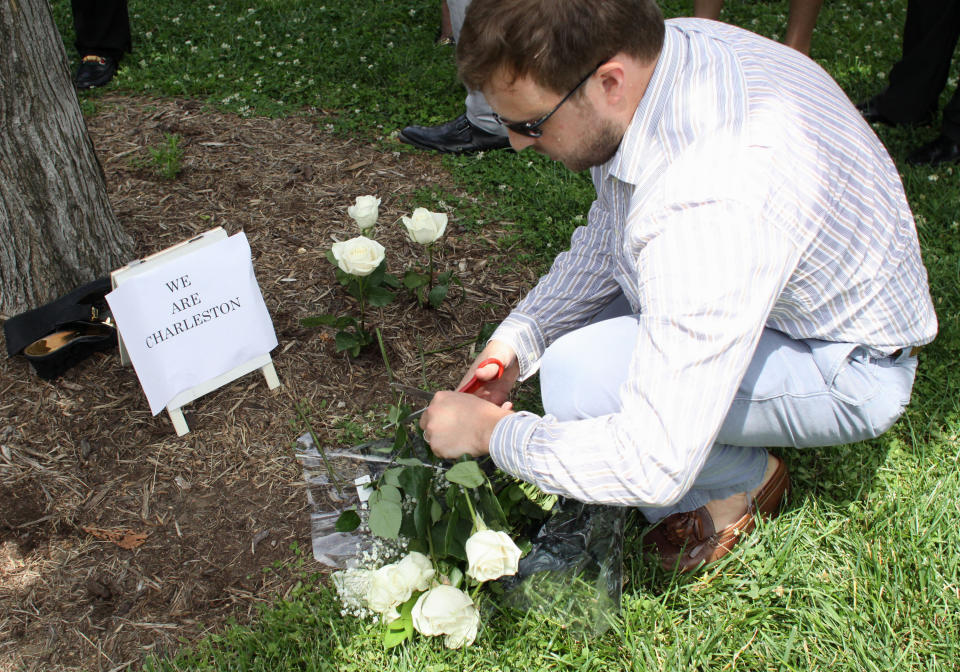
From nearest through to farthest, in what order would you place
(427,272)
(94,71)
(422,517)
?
(422,517) → (427,272) → (94,71)

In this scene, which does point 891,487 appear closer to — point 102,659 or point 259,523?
point 259,523

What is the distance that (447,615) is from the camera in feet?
5.52

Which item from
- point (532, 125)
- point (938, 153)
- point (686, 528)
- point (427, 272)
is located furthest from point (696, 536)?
point (938, 153)

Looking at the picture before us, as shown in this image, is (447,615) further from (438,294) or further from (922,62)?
(922,62)

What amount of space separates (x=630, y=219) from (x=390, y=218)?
1810mm

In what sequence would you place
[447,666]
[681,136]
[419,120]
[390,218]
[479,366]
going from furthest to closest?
[419,120], [390,218], [479,366], [447,666], [681,136]

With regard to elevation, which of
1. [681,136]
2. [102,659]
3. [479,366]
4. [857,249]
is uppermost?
[681,136]

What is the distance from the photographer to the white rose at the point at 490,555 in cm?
163

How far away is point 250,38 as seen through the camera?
467 centimetres

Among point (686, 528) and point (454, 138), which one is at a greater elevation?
point (454, 138)

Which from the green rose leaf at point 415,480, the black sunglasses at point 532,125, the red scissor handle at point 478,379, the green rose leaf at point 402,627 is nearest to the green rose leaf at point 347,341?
the red scissor handle at point 478,379

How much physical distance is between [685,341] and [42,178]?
217 centimetres

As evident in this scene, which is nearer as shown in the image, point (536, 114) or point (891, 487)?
point (536, 114)

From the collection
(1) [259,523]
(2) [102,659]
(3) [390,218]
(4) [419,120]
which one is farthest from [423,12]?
(2) [102,659]
